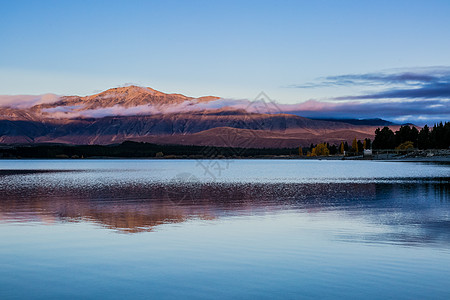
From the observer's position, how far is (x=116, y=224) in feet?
87.1

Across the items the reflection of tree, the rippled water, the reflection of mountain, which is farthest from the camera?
the reflection of tree

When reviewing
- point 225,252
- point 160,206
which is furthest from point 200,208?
point 225,252

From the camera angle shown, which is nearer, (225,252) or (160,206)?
(225,252)

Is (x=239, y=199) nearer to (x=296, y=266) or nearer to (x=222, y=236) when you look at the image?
(x=222, y=236)

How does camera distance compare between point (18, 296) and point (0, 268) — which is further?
point (0, 268)

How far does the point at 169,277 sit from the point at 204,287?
5.17 ft

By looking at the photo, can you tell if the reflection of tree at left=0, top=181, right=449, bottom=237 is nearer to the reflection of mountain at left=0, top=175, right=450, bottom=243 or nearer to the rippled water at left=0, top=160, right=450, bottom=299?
the reflection of mountain at left=0, top=175, right=450, bottom=243

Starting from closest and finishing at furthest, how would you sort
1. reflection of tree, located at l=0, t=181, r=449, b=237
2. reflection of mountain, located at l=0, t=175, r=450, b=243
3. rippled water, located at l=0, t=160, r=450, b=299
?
rippled water, located at l=0, t=160, r=450, b=299 → reflection of mountain, located at l=0, t=175, r=450, b=243 → reflection of tree, located at l=0, t=181, r=449, b=237

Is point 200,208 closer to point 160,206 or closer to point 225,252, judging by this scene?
point 160,206

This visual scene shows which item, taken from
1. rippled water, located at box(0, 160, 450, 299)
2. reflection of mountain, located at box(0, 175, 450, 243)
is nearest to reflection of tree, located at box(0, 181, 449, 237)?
reflection of mountain, located at box(0, 175, 450, 243)

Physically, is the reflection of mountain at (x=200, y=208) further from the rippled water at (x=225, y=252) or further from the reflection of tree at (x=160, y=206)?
the rippled water at (x=225, y=252)

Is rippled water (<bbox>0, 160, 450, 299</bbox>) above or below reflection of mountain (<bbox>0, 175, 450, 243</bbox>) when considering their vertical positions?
above

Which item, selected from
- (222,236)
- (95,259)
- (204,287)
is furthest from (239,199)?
(204,287)

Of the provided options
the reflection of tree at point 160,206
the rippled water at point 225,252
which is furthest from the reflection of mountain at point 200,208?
the rippled water at point 225,252
